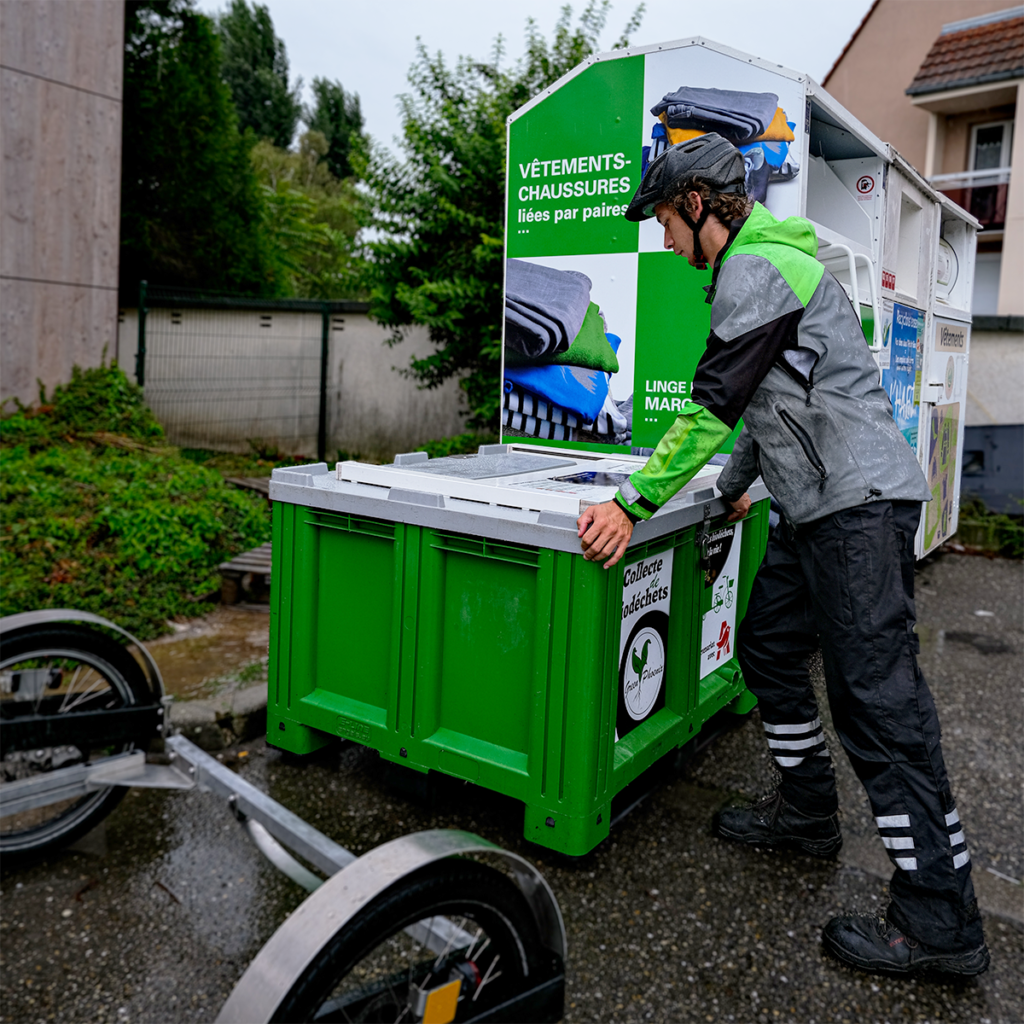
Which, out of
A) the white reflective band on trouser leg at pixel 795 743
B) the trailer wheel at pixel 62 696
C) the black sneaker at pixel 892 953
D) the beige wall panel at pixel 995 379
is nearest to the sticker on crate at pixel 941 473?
the beige wall panel at pixel 995 379

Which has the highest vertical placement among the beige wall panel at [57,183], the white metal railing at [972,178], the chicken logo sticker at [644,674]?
the white metal railing at [972,178]

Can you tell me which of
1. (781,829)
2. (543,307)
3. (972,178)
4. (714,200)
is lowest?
(781,829)

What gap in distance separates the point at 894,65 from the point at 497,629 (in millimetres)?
20257

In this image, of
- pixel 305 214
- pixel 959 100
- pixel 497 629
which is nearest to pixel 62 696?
pixel 497 629

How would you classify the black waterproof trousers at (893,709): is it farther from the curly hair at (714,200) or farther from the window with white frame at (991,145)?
the window with white frame at (991,145)

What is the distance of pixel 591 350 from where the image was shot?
14.5 ft

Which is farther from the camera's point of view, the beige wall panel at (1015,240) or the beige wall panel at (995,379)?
the beige wall panel at (1015,240)

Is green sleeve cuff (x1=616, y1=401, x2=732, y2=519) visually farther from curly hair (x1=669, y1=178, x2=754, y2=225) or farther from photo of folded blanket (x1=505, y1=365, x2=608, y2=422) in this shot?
photo of folded blanket (x1=505, y1=365, x2=608, y2=422)

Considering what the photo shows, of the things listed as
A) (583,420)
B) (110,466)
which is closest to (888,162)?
(583,420)

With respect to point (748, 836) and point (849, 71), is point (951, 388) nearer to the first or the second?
point (748, 836)

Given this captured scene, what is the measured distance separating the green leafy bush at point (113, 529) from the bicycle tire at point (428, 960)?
3408mm

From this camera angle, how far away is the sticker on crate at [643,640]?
2.94m

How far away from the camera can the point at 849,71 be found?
19688mm

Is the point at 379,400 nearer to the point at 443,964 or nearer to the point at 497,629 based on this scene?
the point at 497,629
